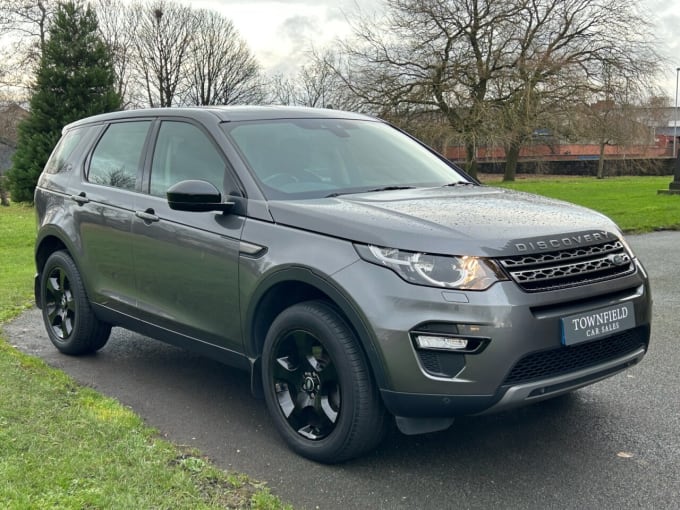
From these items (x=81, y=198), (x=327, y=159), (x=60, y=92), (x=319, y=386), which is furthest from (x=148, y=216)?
(x=60, y=92)

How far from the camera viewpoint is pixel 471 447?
151 inches

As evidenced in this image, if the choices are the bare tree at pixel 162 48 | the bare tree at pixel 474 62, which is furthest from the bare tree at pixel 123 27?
the bare tree at pixel 474 62

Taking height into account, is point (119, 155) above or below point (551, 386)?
above

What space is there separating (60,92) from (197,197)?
25127mm

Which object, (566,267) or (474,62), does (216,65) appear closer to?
(474,62)

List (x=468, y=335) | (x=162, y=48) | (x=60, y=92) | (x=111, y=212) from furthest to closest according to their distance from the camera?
(x=162, y=48)
(x=60, y=92)
(x=111, y=212)
(x=468, y=335)

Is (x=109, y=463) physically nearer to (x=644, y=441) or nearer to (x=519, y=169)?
(x=644, y=441)

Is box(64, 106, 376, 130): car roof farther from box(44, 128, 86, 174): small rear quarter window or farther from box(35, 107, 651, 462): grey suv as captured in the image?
→ box(44, 128, 86, 174): small rear quarter window

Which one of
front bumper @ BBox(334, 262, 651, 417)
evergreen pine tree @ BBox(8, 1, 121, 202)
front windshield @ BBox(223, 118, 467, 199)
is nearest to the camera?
front bumper @ BBox(334, 262, 651, 417)

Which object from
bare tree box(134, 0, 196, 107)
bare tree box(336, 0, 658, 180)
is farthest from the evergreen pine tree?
bare tree box(134, 0, 196, 107)

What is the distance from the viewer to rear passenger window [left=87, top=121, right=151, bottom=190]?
5020mm

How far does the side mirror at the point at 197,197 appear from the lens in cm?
393

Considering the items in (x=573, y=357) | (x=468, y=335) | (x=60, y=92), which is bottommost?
(x=573, y=357)

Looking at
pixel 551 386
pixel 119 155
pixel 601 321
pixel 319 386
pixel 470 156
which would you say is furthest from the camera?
pixel 470 156
